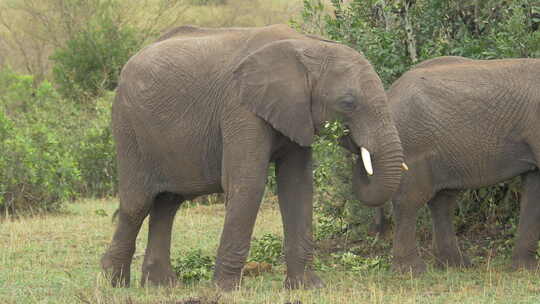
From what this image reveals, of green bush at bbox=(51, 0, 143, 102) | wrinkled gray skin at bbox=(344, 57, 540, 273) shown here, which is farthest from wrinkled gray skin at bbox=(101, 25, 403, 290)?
green bush at bbox=(51, 0, 143, 102)

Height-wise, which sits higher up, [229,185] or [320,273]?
[229,185]

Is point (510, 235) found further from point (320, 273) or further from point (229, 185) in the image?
point (229, 185)

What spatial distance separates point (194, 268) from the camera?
886cm

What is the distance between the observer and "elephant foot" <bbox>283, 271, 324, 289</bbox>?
781 cm

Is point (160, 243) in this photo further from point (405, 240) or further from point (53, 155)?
point (53, 155)

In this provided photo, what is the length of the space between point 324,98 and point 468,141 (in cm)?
196

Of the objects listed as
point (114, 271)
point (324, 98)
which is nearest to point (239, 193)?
point (324, 98)

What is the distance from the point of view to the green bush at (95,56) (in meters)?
27.0

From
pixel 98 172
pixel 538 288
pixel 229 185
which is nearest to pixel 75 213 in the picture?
pixel 98 172

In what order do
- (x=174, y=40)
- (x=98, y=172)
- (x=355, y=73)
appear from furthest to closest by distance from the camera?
1. (x=98, y=172)
2. (x=174, y=40)
3. (x=355, y=73)

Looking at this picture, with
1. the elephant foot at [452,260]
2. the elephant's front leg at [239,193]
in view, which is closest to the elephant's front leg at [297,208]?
the elephant's front leg at [239,193]

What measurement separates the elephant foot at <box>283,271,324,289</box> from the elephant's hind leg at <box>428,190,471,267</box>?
5.73 ft

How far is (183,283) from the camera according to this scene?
27.8 feet

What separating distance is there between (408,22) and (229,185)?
3.77 m
